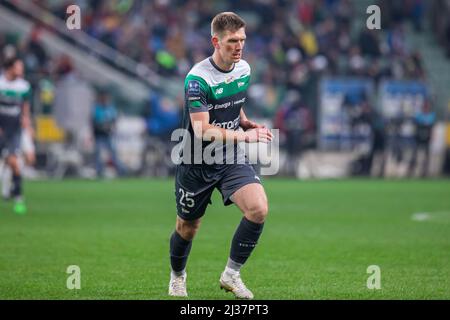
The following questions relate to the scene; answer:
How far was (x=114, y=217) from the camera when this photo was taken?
56.2ft

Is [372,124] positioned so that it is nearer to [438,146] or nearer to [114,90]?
[438,146]

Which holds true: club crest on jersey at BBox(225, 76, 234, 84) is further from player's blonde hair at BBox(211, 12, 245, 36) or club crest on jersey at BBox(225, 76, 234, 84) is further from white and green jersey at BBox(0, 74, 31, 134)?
white and green jersey at BBox(0, 74, 31, 134)

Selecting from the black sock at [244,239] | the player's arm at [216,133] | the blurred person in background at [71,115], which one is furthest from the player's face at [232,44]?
the blurred person in background at [71,115]

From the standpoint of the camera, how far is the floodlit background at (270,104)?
20.0 metres

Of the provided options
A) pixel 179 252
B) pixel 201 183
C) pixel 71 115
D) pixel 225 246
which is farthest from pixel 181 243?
pixel 71 115

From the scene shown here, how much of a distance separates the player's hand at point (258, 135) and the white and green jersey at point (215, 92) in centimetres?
36

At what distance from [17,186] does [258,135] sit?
10386mm

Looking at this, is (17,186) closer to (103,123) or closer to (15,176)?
(15,176)

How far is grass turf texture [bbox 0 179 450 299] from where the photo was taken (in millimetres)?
9609

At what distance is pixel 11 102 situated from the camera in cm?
1866

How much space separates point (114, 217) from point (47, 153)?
39.5 ft

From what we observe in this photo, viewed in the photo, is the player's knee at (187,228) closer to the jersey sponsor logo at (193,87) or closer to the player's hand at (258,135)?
the player's hand at (258,135)

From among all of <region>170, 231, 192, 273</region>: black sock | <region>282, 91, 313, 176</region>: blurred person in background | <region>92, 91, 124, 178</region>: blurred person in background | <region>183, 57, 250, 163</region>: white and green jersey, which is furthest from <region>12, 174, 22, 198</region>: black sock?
<region>282, 91, 313, 176</region>: blurred person in background

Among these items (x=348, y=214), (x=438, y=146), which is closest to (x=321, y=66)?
(x=438, y=146)
